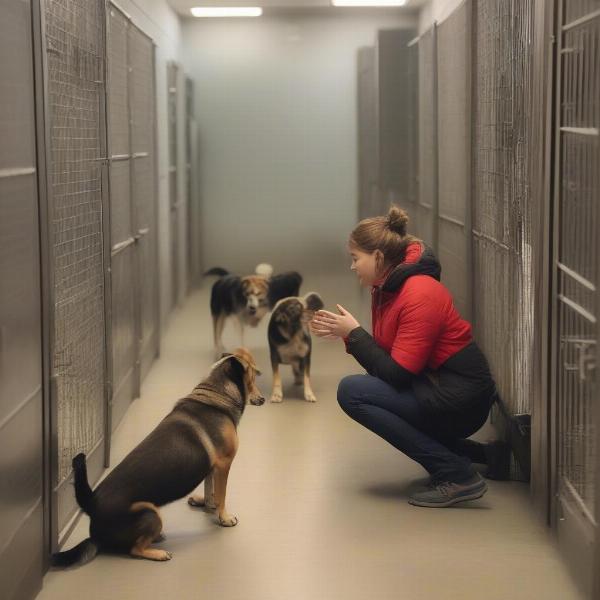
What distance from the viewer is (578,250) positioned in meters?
3.35

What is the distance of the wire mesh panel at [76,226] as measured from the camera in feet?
12.1

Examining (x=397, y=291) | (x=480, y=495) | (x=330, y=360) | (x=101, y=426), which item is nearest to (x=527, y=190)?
(x=397, y=291)

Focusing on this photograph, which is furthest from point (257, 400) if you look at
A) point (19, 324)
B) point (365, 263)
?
point (19, 324)

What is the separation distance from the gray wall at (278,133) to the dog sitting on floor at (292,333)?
5.23 metres

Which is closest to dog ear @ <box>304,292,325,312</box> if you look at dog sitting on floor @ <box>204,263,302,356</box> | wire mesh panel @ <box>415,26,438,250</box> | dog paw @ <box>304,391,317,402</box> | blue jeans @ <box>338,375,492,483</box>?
dog paw @ <box>304,391,317,402</box>

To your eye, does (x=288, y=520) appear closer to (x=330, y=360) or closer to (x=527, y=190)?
(x=527, y=190)

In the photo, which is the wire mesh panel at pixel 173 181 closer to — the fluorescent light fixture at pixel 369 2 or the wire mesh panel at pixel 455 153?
the fluorescent light fixture at pixel 369 2

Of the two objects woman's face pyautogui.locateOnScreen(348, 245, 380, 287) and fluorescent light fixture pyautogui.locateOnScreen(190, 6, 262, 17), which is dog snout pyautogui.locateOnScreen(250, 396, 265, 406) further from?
fluorescent light fixture pyautogui.locateOnScreen(190, 6, 262, 17)

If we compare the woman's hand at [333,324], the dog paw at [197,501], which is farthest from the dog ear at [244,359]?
the dog paw at [197,501]

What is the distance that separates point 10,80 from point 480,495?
2354 mm

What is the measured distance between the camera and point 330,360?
713 cm

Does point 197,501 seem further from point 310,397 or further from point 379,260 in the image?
point 310,397

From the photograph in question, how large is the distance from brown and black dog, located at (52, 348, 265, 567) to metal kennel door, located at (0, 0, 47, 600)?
0.19 m

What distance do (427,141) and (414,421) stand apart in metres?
3.95
